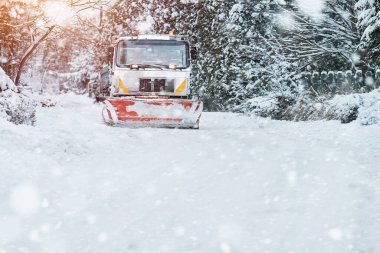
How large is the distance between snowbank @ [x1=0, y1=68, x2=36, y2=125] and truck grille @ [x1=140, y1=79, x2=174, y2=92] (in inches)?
167

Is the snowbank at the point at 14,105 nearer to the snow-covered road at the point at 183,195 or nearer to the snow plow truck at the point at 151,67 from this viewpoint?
the snow-covered road at the point at 183,195

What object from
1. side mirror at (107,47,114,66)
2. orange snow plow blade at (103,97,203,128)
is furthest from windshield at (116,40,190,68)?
orange snow plow blade at (103,97,203,128)

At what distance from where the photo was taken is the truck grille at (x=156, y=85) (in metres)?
13.3

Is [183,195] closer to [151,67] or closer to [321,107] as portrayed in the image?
[151,67]

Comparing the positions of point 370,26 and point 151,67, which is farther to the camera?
point 151,67

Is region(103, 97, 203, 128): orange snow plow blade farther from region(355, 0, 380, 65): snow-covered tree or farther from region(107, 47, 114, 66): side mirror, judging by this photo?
region(355, 0, 380, 65): snow-covered tree

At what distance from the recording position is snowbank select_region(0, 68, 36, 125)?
28.2 ft

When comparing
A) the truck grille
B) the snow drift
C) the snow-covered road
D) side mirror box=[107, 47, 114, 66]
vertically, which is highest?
side mirror box=[107, 47, 114, 66]

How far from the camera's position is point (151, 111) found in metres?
12.0

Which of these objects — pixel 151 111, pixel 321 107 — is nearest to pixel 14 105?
pixel 151 111

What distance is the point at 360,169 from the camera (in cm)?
609

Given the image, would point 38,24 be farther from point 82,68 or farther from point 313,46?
point 82,68

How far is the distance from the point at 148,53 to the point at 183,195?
8.78m

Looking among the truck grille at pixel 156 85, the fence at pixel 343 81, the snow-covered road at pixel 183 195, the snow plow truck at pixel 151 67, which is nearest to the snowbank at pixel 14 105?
the snow-covered road at pixel 183 195
